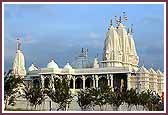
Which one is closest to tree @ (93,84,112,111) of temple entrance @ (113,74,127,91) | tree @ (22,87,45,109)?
tree @ (22,87,45,109)

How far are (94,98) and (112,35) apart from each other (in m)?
15.6

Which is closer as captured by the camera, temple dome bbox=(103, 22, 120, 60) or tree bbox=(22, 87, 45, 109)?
tree bbox=(22, 87, 45, 109)

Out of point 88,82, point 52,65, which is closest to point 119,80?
point 88,82

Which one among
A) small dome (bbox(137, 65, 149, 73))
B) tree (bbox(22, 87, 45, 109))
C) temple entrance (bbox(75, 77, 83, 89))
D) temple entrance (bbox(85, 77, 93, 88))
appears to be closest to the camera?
tree (bbox(22, 87, 45, 109))

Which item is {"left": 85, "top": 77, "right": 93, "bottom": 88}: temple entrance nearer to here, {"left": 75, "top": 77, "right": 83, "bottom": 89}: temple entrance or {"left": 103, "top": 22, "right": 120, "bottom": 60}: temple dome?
{"left": 75, "top": 77, "right": 83, "bottom": 89}: temple entrance

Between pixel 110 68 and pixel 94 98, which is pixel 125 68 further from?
pixel 94 98

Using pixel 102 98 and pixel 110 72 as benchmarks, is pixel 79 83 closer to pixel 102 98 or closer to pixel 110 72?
pixel 110 72

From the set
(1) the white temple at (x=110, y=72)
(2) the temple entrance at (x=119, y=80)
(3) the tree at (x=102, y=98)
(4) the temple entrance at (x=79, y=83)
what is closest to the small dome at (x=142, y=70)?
(1) the white temple at (x=110, y=72)

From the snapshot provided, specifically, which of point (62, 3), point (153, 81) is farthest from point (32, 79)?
point (62, 3)

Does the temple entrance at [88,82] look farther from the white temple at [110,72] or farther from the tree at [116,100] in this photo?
the tree at [116,100]

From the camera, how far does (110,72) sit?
36.0m

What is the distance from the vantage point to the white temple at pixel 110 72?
116 feet

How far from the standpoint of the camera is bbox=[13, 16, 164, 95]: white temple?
116ft

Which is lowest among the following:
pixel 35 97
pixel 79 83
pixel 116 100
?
pixel 116 100
